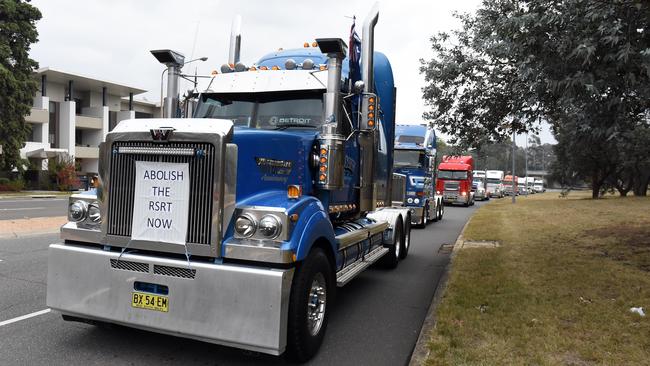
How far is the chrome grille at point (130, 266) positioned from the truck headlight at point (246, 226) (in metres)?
0.83

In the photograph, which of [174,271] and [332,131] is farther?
[332,131]

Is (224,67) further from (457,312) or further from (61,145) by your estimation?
(61,145)

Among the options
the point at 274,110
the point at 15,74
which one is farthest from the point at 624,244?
the point at 15,74

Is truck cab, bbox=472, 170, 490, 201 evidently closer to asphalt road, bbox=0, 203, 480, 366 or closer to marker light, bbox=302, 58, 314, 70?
asphalt road, bbox=0, 203, 480, 366

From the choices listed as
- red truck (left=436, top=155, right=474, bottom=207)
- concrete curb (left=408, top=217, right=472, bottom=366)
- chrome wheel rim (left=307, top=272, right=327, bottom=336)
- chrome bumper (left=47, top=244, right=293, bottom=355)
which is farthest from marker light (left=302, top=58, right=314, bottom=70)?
red truck (left=436, top=155, right=474, bottom=207)

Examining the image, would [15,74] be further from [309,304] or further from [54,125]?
[309,304]

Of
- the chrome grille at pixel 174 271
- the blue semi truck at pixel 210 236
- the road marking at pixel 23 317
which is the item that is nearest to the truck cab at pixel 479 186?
the blue semi truck at pixel 210 236

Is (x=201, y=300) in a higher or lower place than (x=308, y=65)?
lower

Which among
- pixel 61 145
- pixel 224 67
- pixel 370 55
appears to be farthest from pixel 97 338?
pixel 61 145

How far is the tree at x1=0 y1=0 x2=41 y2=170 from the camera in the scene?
30.3 metres

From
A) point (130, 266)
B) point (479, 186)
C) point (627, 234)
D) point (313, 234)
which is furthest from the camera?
point (479, 186)

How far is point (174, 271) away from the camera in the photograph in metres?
4.02

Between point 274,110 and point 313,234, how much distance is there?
1.97 metres

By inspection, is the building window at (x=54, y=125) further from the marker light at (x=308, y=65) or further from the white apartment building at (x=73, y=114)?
the marker light at (x=308, y=65)
